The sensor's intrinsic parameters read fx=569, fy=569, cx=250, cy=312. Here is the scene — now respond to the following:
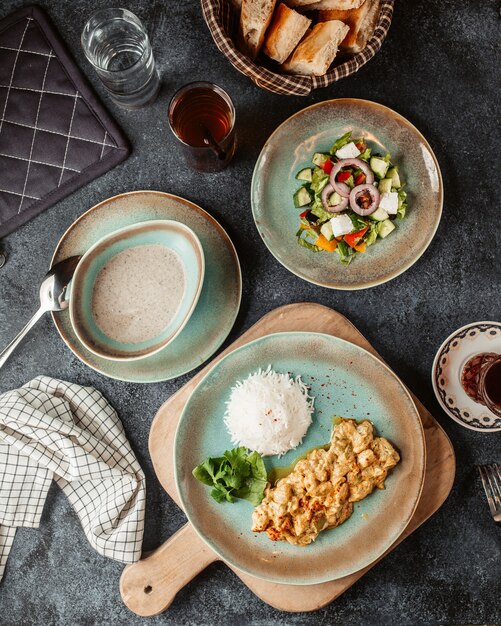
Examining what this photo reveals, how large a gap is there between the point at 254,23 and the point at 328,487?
1.68 m

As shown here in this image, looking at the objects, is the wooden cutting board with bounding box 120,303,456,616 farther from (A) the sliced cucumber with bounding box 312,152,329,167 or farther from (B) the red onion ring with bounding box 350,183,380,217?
(A) the sliced cucumber with bounding box 312,152,329,167

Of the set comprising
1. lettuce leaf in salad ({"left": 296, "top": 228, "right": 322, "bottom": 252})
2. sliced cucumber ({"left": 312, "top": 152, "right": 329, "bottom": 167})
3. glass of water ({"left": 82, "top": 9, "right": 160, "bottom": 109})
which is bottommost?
lettuce leaf in salad ({"left": 296, "top": 228, "right": 322, "bottom": 252})

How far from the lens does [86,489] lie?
2.33m

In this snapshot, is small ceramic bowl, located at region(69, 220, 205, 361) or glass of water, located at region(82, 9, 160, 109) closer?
small ceramic bowl, located at region(69, 220, 205, 361)

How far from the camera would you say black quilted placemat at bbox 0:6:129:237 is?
2328 millimetres

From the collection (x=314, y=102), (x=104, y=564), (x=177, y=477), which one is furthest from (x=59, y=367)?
(x=314, y=102)

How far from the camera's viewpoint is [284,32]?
1944 millimetres

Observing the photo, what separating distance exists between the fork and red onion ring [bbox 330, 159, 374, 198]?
3.98 feet

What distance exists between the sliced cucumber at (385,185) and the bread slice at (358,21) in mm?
472

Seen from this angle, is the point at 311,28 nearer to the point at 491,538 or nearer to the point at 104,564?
the point at 491,538

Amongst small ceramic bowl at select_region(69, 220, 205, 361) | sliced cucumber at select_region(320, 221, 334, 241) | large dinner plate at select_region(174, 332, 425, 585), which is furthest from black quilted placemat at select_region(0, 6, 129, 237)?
large dinner plate at select_region(174, 332, 425, 585)

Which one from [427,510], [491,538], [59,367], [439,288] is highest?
[439,288]

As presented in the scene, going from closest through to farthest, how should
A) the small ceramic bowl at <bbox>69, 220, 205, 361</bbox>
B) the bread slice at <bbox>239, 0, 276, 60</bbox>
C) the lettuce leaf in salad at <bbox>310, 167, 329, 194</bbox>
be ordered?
the bread slice at <bbox>239, 0, 276, 60</bbox>
the small ceramic bowl at <bbox>69, 220, 205, 361</bbox>
the lettuce leaf in salad at <bbox>310, 167, 329, 194</bbox>

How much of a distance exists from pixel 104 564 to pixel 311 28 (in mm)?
2246
